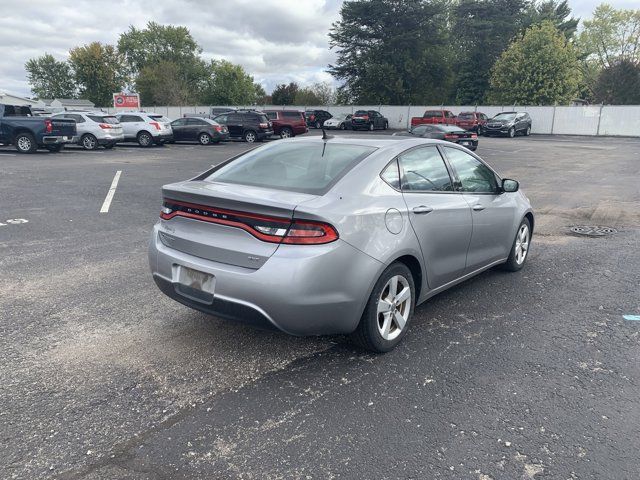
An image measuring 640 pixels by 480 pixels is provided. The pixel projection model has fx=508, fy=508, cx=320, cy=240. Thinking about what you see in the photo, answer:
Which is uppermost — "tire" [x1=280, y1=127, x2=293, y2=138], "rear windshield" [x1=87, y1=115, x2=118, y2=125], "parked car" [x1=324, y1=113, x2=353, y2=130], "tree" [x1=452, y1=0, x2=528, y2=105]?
"tree" [x1=452, y1=0, x2=528, y2=105]

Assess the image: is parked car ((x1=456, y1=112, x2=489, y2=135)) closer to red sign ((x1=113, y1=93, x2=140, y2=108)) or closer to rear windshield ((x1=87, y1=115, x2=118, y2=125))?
rear windshield ((x1=87, y1=115, x2=118, y2=125))

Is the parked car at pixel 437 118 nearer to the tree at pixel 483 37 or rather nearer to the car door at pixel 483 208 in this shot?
the tree at pixel 483 37

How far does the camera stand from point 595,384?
328cm

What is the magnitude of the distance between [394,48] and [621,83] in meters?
22.1

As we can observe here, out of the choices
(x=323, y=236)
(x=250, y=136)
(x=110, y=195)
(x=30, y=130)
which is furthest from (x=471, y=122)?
(x=323, y=236)

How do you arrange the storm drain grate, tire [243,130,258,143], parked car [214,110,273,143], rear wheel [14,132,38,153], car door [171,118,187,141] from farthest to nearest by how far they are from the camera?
tire [243,130,258,143]
parked car [214,110,273,143]
car door [171,118,187,141]
rear wheel [14,132,38,153]
the storm drain grate

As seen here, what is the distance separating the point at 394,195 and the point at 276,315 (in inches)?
49.5

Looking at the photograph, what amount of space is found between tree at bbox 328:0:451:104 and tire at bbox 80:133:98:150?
3437 centimetres

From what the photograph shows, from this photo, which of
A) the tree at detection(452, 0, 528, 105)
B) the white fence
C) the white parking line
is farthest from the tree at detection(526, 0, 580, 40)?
the white parking line

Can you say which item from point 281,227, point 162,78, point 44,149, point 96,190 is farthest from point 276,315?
point 162,78

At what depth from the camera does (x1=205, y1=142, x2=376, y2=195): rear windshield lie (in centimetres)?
362

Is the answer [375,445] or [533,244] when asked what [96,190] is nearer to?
[533,244]

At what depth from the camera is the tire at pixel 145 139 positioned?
2338 centimetres

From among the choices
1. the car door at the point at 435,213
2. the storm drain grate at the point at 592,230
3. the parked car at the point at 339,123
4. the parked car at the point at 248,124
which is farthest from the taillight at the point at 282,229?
the parked car at the point at 339,123
